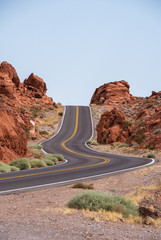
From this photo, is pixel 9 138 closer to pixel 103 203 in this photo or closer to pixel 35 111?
pixel 103 203

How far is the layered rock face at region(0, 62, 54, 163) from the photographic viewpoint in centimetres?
2189

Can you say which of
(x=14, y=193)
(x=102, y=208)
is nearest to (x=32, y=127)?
(x=14, y=193)

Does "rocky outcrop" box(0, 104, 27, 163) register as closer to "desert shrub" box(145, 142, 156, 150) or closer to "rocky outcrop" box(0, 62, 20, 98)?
"desert shrub" box(145, 142, 156, 150)

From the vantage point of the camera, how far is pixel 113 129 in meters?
42.4

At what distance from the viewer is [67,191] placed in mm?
11656

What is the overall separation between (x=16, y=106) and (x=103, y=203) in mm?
48354

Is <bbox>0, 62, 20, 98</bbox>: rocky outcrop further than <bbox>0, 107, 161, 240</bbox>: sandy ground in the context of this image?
Yes

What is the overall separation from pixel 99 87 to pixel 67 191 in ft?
273

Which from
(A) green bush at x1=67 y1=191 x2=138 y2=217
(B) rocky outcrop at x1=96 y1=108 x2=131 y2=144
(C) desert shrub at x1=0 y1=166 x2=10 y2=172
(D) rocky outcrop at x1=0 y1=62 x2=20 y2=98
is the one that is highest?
(D) rocky outcrop at x1=0 y1=62 x2=20 y2=98

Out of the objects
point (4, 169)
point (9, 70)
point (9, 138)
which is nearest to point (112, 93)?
point (9, 70)

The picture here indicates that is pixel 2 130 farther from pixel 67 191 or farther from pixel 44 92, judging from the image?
pixel 44 92

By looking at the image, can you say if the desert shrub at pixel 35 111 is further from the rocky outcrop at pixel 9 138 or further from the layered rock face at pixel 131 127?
the rocky outcrop at pixel 9 138

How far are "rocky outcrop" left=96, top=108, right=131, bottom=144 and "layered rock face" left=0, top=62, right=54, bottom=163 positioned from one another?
1365 cm

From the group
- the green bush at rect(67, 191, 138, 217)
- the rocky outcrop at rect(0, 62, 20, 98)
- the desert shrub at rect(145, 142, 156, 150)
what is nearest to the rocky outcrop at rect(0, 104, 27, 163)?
the green bush at rect(67, 191, 138, 217)
